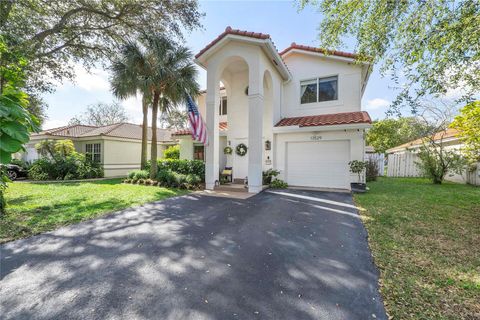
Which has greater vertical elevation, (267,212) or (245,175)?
(245,175)

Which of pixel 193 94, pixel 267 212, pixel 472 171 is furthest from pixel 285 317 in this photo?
pixel 472 171

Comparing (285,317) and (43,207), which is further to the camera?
(43,207)

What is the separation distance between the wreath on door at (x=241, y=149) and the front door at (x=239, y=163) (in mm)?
187

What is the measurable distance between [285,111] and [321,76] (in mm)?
2791

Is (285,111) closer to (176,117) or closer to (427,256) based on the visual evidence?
(176,117)

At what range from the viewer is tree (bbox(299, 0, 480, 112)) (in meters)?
5.07

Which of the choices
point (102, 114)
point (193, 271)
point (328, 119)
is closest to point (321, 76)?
point (328, 119)

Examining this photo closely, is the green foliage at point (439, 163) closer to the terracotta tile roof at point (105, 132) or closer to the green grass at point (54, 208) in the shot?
the green grass at point (54, 208)

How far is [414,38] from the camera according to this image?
5645mm

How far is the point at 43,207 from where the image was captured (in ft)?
23.3

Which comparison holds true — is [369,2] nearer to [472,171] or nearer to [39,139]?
[472,171]

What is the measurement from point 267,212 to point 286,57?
35.1 ft

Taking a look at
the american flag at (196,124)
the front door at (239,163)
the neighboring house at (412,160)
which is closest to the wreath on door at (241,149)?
the front door at (239,163)

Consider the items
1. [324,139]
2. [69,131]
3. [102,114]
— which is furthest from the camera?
[102,114]
